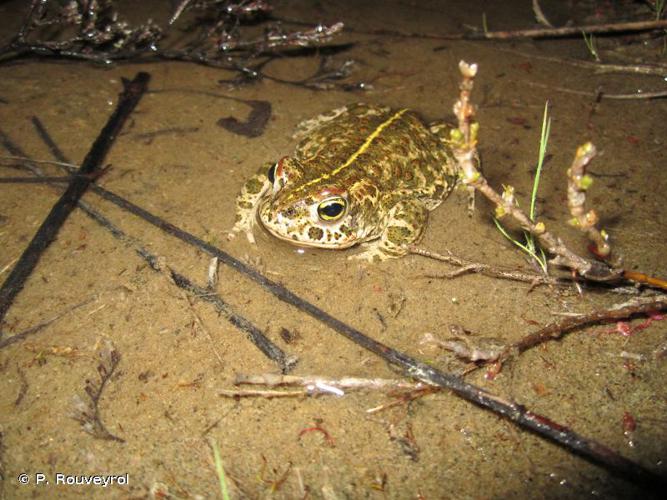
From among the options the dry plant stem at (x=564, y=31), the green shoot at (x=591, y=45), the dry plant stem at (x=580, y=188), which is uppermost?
the dry plant stem at (x=580, y=188)

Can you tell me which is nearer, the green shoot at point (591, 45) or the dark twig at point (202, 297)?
the dark twig at point (202, 297)

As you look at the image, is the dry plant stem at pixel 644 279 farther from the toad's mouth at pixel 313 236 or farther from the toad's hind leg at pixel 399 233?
the toad's mouth at pixel 313 236

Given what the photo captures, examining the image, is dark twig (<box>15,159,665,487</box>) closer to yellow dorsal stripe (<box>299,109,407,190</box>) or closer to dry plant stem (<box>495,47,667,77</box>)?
yellow dorsal stripe (<box>299,109,407,190</box>)

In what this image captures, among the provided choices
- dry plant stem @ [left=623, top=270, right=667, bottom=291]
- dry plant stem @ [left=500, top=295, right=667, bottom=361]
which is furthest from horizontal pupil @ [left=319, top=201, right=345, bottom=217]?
dry plant stem @ [left=623, top=270, right=667, bottom=291]

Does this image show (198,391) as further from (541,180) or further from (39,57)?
(39,57)

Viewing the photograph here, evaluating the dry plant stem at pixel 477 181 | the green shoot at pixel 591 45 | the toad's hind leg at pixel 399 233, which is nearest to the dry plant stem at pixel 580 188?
the dry plant stem at pixel 477 181
